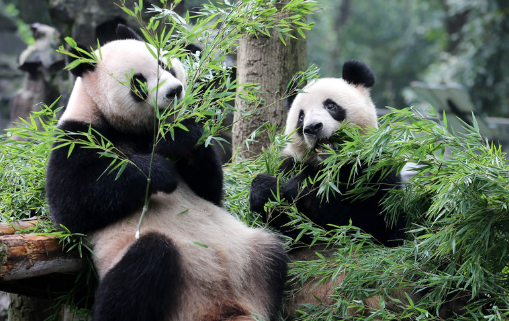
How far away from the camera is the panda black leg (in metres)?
2.28

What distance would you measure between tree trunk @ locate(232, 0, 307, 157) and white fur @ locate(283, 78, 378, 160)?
0.81 m

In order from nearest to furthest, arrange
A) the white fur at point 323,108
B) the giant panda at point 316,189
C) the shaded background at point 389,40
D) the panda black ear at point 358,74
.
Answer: the giant panda at point 316,189
the white fur at point 323,108
the panda black ear at point 358,74
the shaded background at point 389,40

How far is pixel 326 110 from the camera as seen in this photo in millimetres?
3236

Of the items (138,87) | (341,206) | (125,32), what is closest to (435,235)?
(341,206)

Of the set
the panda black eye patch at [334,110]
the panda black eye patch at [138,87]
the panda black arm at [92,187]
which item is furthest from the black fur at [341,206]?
the panda black eye patch at [138,87]

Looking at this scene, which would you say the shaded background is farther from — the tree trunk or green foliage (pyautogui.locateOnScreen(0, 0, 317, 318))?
the tree trunk

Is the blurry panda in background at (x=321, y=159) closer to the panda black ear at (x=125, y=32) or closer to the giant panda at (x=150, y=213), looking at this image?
the giant panda at (x=150, y=213)

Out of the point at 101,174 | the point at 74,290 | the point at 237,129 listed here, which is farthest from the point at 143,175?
the point at 237,129

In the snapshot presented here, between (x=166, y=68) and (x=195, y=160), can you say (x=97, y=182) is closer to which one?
(x=195, y=160)

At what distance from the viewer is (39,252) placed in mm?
2445

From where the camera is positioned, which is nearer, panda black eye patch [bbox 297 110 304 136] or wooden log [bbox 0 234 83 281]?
wooden log [bbox 0 234 83 281]

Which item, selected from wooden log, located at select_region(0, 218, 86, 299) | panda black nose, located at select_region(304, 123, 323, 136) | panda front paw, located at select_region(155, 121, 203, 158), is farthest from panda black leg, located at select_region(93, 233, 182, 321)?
panda black nose, located at select_region(304, 123, 323, 136)

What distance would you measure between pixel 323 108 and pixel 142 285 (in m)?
1.61

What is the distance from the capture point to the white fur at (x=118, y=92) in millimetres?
2727
